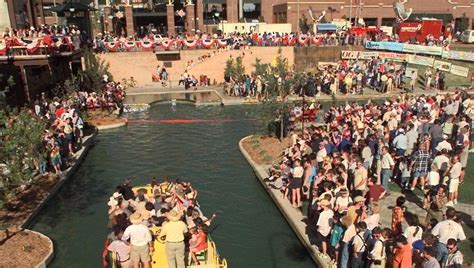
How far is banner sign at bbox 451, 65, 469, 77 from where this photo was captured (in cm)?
3744

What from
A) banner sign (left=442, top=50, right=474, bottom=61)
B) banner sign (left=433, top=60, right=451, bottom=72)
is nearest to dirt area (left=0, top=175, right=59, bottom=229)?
banner sign (left=433, top=60, right=451, bottom=72)

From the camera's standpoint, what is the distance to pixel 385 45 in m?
43.8

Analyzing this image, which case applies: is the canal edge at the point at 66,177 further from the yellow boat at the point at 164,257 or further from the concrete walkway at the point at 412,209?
the concrete walkway at the point at 412,209

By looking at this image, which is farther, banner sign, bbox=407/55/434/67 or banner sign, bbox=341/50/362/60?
banner sign, bbox=341/50/362/60

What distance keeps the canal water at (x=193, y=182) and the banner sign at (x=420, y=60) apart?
64.8ft

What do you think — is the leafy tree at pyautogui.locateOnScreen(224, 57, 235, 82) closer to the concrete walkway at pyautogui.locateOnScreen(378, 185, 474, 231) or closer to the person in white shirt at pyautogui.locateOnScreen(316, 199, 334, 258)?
the concrete walkway at pyautogui.locateOnScreen(378, 185, 474, 231)

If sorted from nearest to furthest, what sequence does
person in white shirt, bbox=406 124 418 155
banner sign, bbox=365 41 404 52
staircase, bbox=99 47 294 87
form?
person in white shirt, bbox=406 124 418 155
staircase, bbox=99 47 294 87
banner sign, bbox=365 41 404 52

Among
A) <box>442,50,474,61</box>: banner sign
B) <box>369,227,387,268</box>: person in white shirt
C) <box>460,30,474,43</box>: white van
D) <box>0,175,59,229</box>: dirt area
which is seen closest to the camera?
<box>369,227,387,268</box>: person in white shirt

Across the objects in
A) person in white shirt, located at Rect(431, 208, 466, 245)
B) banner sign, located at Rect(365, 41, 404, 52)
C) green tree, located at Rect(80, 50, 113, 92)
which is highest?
banner sign, located at Rect(365, 41, 404, 52)

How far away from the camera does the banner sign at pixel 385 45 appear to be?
43.8 metres

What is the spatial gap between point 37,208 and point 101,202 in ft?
7.07

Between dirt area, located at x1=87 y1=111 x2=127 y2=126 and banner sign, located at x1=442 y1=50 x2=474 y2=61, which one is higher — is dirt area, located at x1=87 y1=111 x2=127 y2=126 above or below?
below

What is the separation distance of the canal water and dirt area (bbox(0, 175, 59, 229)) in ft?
1.47

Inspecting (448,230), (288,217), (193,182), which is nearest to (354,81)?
(193,182)
